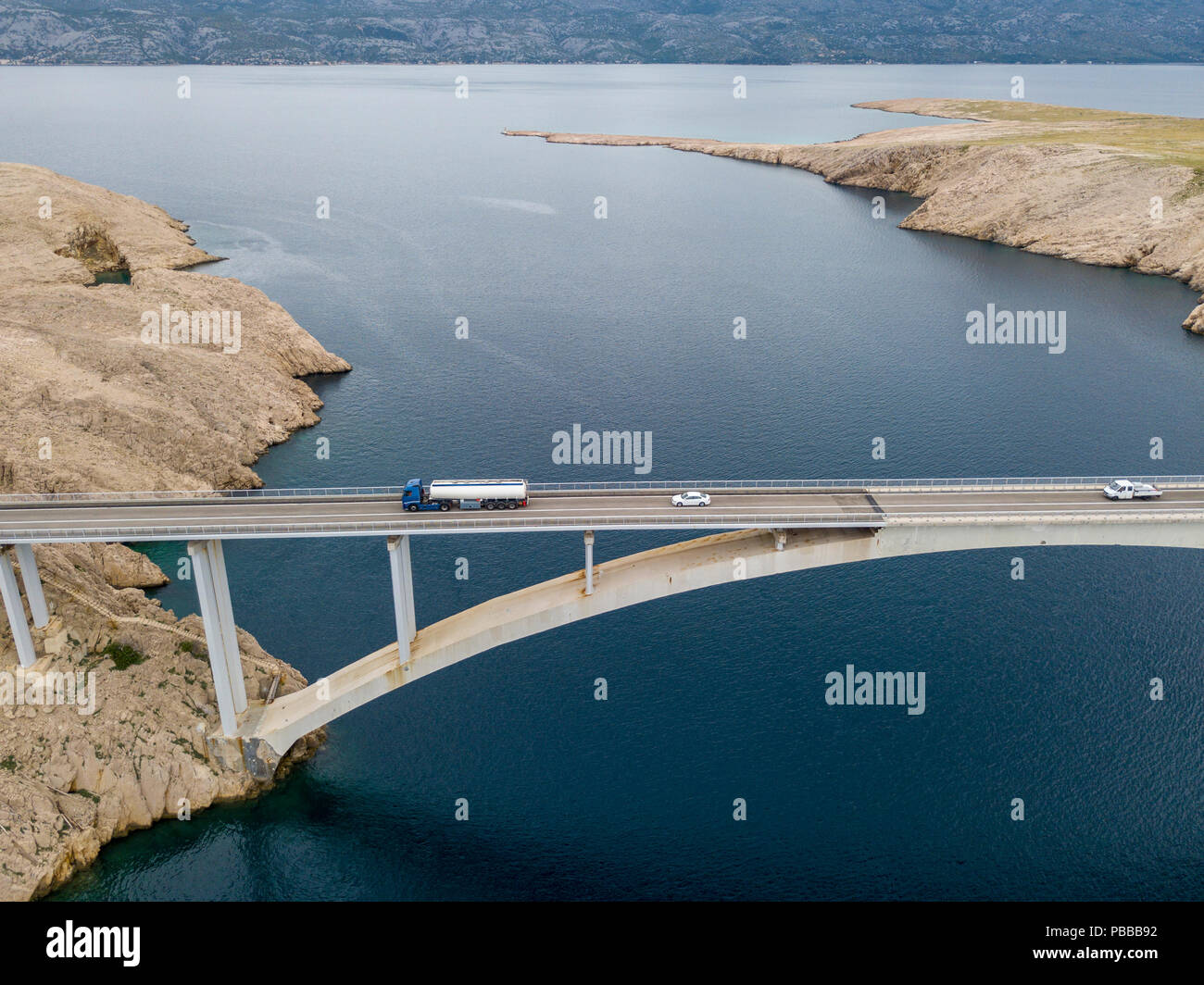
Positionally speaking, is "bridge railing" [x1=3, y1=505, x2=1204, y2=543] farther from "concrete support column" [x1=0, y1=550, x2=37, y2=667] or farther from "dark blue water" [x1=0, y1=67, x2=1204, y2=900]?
"dark blue water" [x1=0, y1=67, x2=1204, y2=900]

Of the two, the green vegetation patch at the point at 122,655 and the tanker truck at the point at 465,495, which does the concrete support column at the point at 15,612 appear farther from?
the tanker truck at the point at 465,495

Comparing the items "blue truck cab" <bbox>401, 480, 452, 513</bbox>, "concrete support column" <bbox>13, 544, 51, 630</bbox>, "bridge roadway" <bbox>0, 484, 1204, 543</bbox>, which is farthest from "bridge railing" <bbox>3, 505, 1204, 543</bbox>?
"concrete support column" <bbox>13, 544, 51, 630</bbox>

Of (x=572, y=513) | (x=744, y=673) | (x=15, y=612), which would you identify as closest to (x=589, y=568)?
(x=572, y=513)

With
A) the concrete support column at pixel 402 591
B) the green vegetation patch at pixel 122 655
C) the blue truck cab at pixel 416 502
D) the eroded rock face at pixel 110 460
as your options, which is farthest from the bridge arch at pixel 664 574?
the green vegetation patch at pixel 122 655

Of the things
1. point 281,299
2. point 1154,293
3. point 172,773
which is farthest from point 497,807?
point 1154,293

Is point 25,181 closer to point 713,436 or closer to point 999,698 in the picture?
point 713,436

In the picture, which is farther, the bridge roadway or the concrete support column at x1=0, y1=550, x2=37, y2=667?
the bridge roadway

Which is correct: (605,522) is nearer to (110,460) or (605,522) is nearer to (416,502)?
(416,502)
